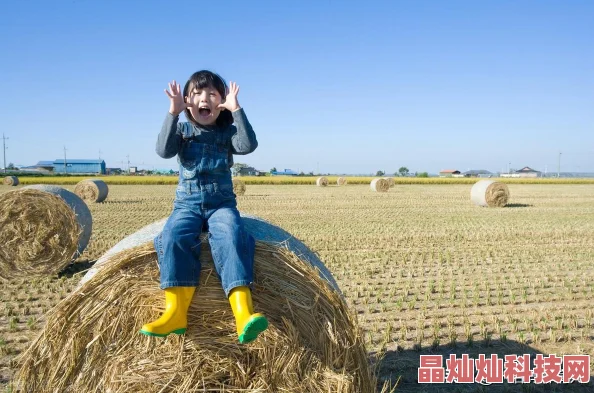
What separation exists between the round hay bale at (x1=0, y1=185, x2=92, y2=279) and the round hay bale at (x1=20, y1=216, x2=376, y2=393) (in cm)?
539

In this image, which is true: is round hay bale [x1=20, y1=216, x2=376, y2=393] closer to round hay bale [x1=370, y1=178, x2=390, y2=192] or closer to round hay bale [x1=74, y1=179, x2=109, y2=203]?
round hay bale [x1=74, y1=179, x2=109, y2=203]

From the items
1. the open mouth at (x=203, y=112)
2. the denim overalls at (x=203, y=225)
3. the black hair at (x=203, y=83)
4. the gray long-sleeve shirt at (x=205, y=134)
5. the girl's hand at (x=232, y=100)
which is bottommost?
the denim overalls at (x=203, y=225)

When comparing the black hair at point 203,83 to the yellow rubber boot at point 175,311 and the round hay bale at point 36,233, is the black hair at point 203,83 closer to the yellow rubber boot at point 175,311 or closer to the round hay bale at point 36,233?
the yellow rubber boot at point 175,311

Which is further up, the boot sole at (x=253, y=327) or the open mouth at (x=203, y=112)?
the open mouth at (x=203, y=112)

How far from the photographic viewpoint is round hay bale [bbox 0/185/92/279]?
7992mm

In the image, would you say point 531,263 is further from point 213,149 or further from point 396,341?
point 213,149

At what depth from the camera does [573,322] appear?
5695 mm

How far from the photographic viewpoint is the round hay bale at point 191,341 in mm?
3146

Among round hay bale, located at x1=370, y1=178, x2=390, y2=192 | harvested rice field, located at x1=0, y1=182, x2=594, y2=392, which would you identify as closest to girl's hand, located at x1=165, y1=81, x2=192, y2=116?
harvested rice field, located at x1=0, y1=182, x2=594, y2=392

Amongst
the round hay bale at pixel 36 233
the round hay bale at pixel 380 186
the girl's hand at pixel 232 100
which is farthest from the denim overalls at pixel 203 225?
the round hay bale at pixel 380 186

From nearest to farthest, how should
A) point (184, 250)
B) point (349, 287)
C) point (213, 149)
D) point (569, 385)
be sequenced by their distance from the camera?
1. point (184, 250)
2. point (213, 149)
3. point (569, 385)
4. point (349, 287)

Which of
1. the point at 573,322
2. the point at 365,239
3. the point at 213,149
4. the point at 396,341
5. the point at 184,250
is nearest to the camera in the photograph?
the point at 184,250

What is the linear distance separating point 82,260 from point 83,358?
6428 millimetres

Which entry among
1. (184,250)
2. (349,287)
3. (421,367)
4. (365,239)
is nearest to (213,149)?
(184,250)
